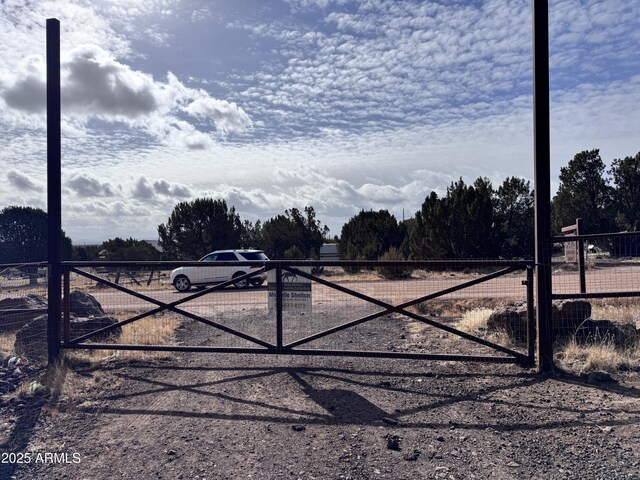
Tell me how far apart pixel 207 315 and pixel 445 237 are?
22.5 m

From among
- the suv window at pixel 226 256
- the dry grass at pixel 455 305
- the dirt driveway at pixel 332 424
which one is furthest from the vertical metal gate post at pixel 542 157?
the suv window at pixel 226 256

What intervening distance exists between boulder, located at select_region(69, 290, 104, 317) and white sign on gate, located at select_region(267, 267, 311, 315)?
193 inches

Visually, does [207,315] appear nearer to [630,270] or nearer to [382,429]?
[382,429]

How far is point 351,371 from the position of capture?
25.1ft

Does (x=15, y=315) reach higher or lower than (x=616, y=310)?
higher

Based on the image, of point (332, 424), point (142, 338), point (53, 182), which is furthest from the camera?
point (142, 338)

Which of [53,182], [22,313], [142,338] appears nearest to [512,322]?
[142,338]

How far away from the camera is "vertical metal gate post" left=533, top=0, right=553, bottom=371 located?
7.53 meters

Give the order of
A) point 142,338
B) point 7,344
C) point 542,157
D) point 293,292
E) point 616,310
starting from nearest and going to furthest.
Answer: point 542,157 → point 293,292 → point 7,344 → point 142,338 → point 616,310

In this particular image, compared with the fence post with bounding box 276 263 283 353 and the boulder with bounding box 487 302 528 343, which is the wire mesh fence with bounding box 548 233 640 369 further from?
the fence post with bounding box 276 263 283 353

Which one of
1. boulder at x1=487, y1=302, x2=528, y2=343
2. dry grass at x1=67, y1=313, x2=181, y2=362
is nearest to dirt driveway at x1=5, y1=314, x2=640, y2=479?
dry grass at x1=67, y1=313, x2=181, y2=362

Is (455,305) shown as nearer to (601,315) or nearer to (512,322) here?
(601,315)

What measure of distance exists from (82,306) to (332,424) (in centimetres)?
745

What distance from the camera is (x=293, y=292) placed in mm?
8055
